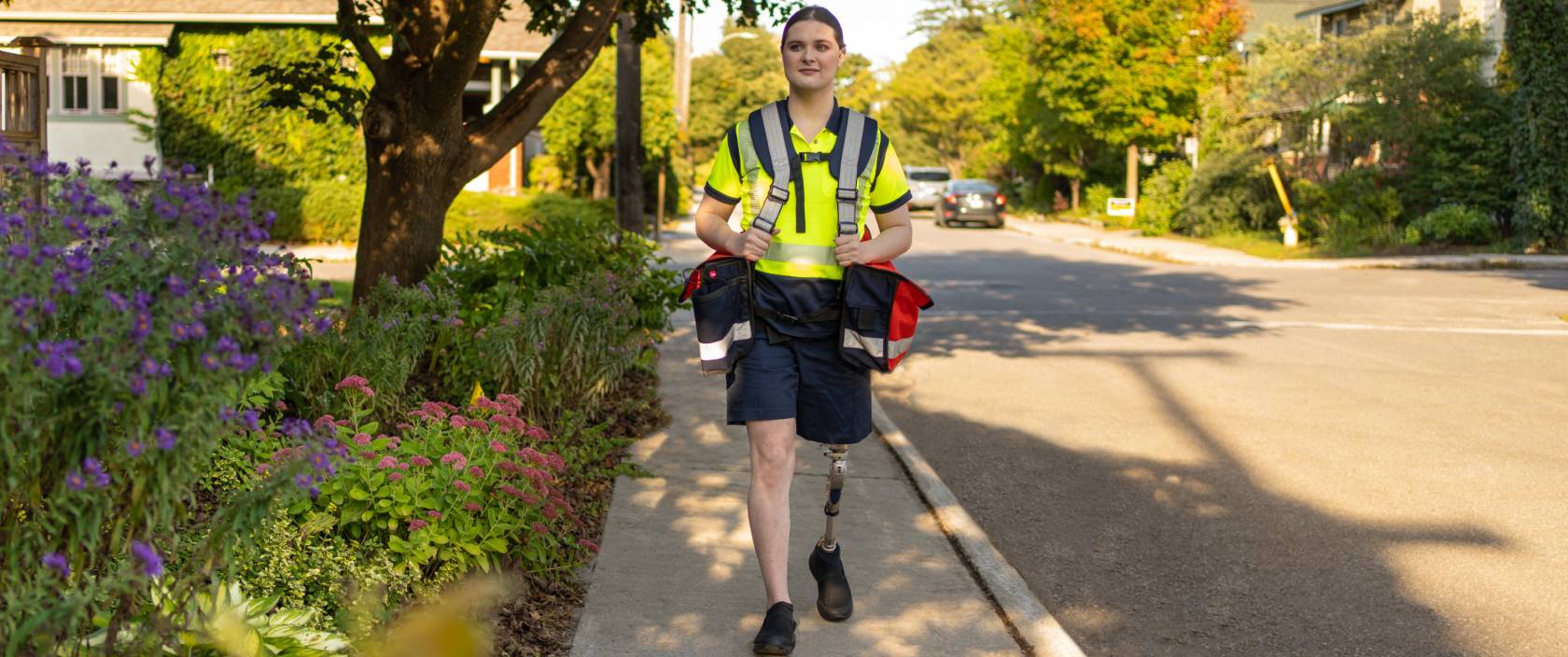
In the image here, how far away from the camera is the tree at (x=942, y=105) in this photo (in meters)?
80.8

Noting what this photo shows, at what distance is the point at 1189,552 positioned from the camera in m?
6.68

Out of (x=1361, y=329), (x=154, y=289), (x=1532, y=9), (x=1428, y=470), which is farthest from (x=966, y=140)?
(x=154, y=289)

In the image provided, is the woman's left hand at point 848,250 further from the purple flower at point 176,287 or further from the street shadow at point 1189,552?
the purple flower at point 176,287

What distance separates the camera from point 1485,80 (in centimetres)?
3033

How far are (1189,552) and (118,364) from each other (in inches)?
192

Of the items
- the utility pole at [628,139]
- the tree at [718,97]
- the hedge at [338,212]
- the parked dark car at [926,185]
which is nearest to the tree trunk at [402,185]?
the utility pole at [628,139]

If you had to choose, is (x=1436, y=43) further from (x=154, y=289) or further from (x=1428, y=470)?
(x=154, y=289)

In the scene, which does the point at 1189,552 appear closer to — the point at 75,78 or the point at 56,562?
the point at 56,562

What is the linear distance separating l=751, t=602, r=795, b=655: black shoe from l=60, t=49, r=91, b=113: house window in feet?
103

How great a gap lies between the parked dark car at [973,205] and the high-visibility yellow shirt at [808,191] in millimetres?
37024

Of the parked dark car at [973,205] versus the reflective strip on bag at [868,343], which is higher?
the parked dark car at [973,205]

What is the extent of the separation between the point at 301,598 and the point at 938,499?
11.4 ft

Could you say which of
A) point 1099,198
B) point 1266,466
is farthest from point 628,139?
point 1099,198

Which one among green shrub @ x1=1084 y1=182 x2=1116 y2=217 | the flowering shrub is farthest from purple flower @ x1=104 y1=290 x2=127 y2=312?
green shrub @ x1=1084 y1=182 x2=1116 y2=217
